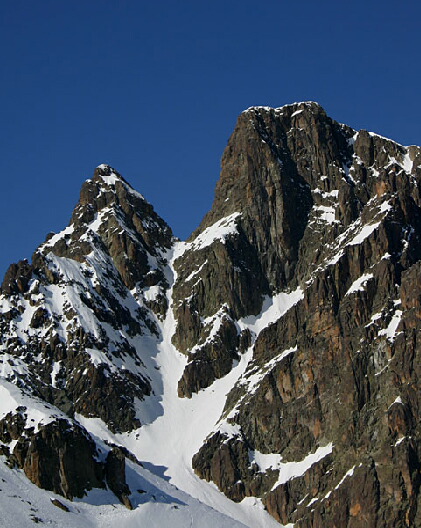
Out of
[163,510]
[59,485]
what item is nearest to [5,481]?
[59,485]

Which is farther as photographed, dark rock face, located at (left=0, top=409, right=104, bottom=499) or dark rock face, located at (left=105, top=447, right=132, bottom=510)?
dark rock face, located at (left=105, top=447, right=132, bottom=510)

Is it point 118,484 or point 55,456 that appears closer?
point 55,456

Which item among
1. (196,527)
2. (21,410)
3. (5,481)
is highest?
(21,410)

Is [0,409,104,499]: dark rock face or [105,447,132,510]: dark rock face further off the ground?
[0,409,104,499]: dark rock face

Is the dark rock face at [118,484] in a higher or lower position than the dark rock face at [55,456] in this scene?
lower

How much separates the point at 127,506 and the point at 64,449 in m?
12.7

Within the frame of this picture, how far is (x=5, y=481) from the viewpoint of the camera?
18275 centimetres

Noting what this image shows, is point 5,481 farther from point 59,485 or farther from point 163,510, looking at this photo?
point 163,510

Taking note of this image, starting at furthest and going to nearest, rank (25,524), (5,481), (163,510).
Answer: (163,510), (5,481), (25,524)

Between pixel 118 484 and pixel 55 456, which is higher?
Result: pixel 55 456

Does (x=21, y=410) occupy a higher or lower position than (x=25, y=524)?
higher

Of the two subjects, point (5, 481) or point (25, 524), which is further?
point (5, 481)

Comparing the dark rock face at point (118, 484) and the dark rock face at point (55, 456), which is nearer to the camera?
the dark rock face at point (55, 456)

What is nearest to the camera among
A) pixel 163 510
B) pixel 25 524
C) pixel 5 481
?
pixel 25 524
